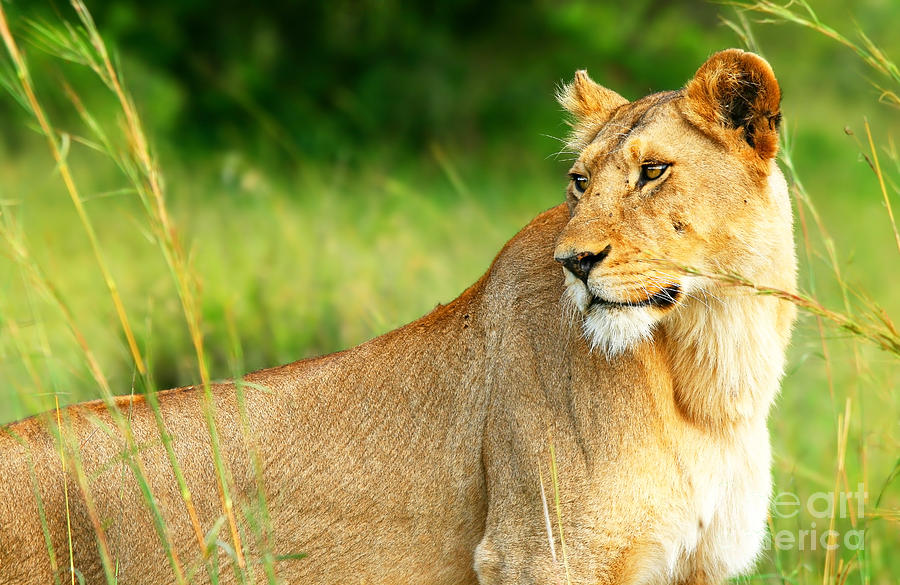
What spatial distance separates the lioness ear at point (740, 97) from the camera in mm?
3154

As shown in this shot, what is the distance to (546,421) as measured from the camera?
3.37 m

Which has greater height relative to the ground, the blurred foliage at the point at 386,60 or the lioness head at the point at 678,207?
the blurred foliage at the point at 386,60

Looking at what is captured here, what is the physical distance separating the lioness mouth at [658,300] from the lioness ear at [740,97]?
0.49 m

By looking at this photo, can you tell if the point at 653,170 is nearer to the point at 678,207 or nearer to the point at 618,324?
the point at 678,207

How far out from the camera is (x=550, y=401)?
3.39 metres

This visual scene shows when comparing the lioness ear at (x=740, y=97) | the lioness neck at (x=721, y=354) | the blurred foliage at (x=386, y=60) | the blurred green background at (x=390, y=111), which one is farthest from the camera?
the blurred foliage at (x=386, y=60)

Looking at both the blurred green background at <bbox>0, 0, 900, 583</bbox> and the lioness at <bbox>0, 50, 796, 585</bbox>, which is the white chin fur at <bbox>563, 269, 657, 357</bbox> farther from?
the blurred green background at <bbox>0, 0, 900, 583</bbox>

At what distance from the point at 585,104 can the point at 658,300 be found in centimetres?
90

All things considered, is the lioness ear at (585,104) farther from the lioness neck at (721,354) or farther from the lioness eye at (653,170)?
the lioness neck at (721,354)

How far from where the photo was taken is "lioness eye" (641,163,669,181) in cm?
319

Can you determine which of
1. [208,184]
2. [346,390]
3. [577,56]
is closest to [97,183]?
[208,184]

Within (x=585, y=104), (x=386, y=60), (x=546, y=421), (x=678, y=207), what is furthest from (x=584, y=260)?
(x=386, y=60)

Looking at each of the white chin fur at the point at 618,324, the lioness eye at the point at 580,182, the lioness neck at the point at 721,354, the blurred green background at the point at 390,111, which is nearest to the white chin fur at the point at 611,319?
the white chin fur at the point at 618,324

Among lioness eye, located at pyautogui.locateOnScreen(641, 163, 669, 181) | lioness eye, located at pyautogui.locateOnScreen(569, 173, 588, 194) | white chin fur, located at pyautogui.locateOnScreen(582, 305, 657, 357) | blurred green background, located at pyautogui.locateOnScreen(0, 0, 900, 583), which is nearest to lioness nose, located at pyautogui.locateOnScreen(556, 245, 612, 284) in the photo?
white chin fur, located at pyautogui.locateOnScreen(582, 305, 657, 357)
